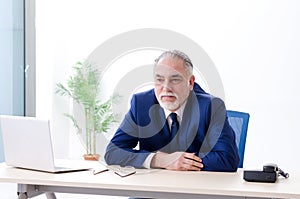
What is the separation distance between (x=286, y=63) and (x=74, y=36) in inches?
86.3

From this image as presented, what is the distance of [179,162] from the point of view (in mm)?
2643

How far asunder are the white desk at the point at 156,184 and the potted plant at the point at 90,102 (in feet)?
9.59

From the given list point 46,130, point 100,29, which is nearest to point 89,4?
point 100,29

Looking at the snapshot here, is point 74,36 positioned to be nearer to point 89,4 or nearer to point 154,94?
point 89,4

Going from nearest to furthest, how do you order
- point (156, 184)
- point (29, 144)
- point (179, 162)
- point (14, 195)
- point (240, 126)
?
point (156, 184), point (29, 144), point (179, 162), point (240, 126), point (14, 195)

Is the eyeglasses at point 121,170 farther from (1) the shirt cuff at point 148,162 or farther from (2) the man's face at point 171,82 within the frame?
(2) the man's face at point 171,82

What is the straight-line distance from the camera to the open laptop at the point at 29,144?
8.15 ft

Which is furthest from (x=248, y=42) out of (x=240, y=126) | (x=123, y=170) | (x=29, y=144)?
(x=29, y=144)

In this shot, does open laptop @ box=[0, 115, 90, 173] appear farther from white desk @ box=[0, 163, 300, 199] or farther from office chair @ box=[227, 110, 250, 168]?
office chair @ box=[227, 110, 250, 168]

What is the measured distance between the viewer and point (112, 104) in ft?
18.4

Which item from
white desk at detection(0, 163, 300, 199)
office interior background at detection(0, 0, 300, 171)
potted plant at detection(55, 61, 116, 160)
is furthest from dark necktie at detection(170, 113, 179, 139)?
potted plant at detection(55, 61, 116, 160)

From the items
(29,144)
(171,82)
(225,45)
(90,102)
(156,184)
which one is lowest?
(156,184)

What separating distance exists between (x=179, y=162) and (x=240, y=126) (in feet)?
1.96

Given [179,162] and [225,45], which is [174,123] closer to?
[179,162]
